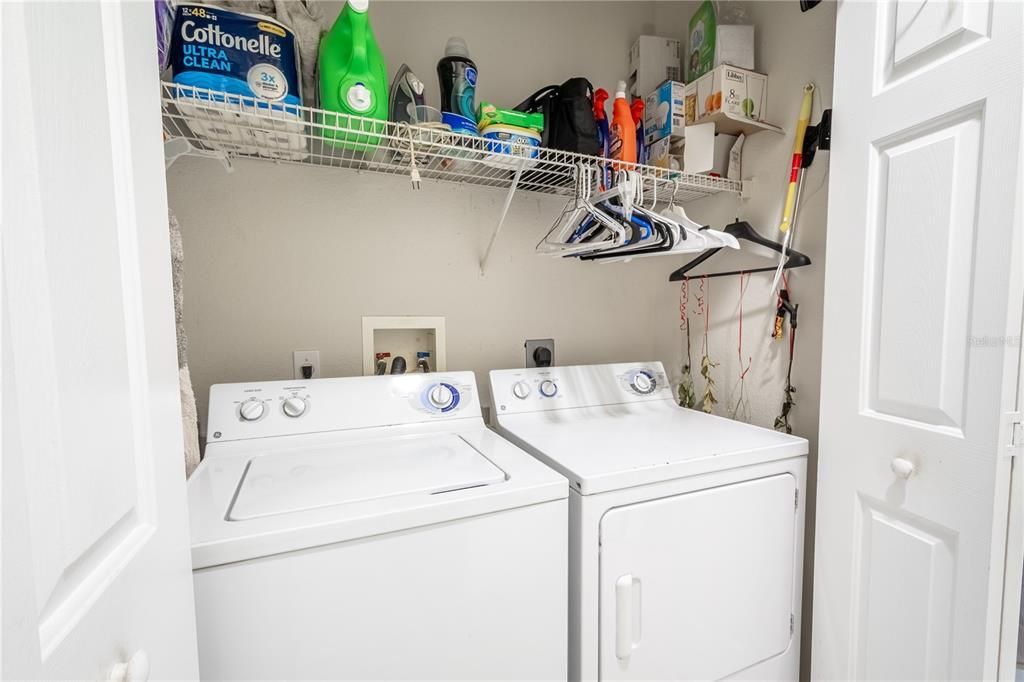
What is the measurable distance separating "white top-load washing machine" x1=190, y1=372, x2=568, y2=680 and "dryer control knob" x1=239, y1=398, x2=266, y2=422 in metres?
0.08

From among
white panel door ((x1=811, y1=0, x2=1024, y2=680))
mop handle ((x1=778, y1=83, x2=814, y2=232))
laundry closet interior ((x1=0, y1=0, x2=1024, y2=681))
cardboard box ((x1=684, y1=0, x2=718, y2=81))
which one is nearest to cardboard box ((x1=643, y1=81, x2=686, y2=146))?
laundry closet interior ((x1=0, y1=0, x2=1024, y2=681))

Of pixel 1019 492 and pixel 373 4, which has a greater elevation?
pixel 373 4

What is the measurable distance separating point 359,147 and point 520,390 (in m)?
0.95

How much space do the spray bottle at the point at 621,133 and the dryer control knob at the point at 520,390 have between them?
32.4 inches

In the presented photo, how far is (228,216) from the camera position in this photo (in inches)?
56.0

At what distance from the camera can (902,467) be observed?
99 centimetres

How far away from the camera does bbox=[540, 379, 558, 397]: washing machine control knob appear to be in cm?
160

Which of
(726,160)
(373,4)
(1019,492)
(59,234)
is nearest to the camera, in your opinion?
(59,234)

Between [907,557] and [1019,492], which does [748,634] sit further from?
[1019,492]

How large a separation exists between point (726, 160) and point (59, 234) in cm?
184

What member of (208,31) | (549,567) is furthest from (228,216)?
(549,567)

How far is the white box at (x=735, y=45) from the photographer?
155 cm

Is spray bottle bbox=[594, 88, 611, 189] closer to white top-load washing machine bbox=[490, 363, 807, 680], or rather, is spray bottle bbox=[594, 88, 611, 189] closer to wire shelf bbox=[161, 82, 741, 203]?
wire shelf bbox=[161, 82, 741, 203]

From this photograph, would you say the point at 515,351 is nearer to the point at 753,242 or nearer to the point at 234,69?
the point at 753,242
